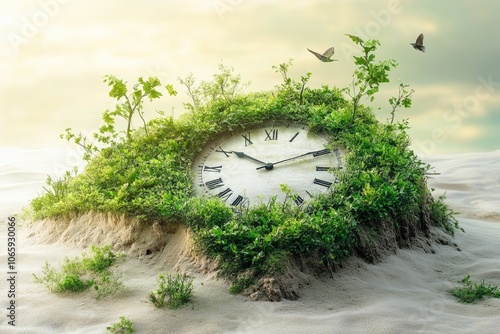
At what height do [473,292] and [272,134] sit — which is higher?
[272,134]

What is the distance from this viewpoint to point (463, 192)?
12.2m

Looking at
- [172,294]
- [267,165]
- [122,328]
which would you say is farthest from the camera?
[267,165]

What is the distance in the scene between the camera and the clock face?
24.1ft

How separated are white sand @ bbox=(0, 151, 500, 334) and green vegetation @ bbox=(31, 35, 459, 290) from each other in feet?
1.06

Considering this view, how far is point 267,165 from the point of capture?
768 cm

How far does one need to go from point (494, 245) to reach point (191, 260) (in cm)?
449

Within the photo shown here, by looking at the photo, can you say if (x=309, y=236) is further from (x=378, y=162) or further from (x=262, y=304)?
(x=378, y=162)

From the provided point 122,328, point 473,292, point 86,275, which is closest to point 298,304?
point 122,328

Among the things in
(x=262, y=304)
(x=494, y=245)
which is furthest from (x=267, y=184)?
(x=494, y=245)

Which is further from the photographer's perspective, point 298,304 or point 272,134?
point 272,134

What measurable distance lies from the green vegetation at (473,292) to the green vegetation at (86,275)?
3436mm

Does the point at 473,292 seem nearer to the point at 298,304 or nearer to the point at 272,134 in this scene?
the point at 298,304

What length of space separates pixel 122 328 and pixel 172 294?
0.59 m

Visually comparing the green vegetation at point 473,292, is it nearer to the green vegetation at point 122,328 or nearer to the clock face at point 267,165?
the clock face at point 267,165
